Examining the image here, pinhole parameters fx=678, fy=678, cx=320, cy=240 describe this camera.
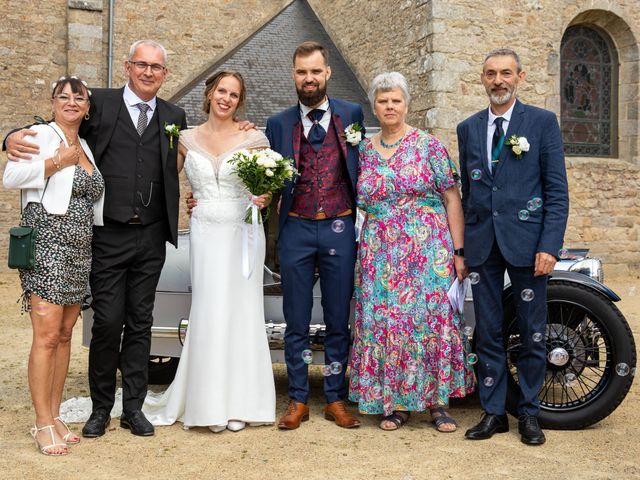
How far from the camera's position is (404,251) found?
398 centimetres

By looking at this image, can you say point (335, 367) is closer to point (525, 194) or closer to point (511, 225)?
point (511, 225)

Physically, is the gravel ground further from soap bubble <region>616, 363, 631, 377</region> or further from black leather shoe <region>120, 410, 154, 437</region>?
soap bubble <region>616, 363, 631, 377</region>

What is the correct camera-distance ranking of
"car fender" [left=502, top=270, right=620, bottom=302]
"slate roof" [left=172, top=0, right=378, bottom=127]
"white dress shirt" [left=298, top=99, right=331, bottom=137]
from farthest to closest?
"slate roof" [left=172, top=0, right=378, bottom=127], "white dress shirt" [left=298, top=99, right=331, bottom=137], "car fender" [left=502, top=270, right=620, bottom=302]

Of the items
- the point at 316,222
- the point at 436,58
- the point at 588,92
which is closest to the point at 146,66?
the point at 316,222

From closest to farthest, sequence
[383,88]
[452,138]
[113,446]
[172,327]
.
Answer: [113,446] → [383,88] → [172,327] → [452,138]

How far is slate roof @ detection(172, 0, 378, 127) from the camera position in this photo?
12.1 meters

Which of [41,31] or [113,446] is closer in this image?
[113,446]

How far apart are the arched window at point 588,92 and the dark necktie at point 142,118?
10394 mm

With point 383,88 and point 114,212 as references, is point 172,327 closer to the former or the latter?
point 114,212

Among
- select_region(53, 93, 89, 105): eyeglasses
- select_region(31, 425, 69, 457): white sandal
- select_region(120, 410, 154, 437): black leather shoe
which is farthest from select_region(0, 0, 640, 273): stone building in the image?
select_region(31, 425, 69, 457): white sandal

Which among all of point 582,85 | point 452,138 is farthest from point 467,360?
point 582,85

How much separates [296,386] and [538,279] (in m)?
1.56

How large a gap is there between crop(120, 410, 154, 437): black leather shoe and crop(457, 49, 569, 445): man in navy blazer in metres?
1.83

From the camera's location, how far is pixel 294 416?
4051mm
